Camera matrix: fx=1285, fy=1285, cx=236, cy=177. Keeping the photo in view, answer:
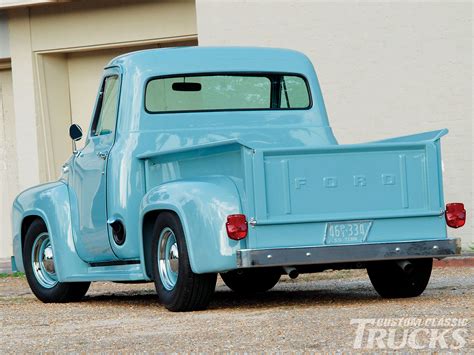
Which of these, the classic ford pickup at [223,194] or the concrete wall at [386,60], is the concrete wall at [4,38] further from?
the classic ford pickup at [223,194]

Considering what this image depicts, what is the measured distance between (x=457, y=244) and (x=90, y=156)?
3.38m

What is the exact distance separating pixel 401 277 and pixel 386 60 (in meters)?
6.57

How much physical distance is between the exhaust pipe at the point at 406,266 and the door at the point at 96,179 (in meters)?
2.42

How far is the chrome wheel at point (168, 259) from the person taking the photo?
32.1ft

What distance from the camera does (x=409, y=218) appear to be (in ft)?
31.7

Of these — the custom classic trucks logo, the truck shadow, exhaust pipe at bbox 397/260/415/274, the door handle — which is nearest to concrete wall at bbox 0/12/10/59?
the truck shadow

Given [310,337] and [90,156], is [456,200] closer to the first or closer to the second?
[90,156]

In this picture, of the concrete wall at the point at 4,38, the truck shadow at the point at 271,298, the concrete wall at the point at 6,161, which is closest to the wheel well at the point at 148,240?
the truck shadow at the point at 271,298

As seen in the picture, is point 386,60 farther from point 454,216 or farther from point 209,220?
point 209,220

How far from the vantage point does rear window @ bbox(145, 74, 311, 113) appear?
11.0 m

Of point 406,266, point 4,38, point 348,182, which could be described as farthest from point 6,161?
point 348,182

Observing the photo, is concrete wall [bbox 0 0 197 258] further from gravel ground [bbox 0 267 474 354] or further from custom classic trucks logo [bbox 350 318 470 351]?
custom classic trucks logo [bbox 350 318 470 351]

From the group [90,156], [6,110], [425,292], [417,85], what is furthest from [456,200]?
[6,110]

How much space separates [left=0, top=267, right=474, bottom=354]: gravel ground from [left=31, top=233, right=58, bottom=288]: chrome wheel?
24 cm
